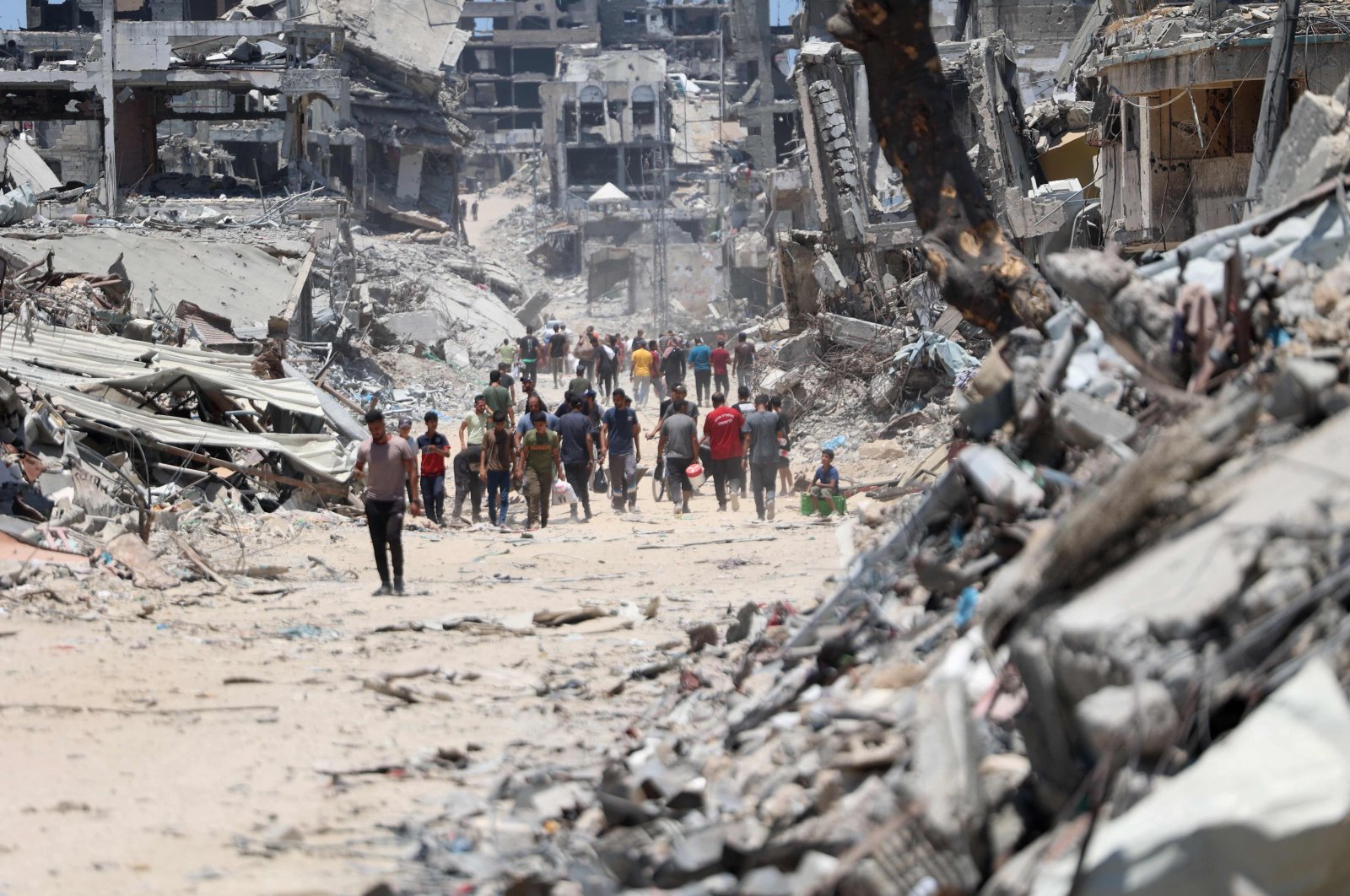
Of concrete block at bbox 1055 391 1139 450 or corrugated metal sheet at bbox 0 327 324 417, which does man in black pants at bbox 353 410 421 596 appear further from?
concrete block at bbox 1055 391 1139 450

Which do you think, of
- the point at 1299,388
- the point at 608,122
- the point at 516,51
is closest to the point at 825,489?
the point at 1299,388

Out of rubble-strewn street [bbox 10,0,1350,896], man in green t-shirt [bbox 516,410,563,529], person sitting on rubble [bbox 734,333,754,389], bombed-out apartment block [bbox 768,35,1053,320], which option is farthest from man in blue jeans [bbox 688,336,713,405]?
man in green t-shirt [bbox 516,410,563,529]

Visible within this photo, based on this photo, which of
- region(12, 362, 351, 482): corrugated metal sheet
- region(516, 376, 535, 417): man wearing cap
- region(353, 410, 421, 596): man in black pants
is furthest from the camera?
region(516, 376, 535, 417): man wearing cap

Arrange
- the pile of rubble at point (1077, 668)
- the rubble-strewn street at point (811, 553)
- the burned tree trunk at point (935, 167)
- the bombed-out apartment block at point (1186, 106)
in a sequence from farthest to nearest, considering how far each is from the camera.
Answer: the bombed-out apartment block at point (1186, 106) → the burned tree trunk at point (935, 167) → the rubble-strewn street at point (811, 553) → the pile of rubble at point (1077, 668)

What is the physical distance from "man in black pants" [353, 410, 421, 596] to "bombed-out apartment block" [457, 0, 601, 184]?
2786 inches

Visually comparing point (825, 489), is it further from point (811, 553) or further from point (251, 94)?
point (251, 94)

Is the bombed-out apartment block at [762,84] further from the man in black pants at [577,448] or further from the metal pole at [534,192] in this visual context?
the man in black pants at [577,448]

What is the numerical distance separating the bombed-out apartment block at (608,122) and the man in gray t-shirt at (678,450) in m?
50.9

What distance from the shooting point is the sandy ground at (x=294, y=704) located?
5.39 metres

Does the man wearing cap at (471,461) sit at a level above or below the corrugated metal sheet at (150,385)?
below

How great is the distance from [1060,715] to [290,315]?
72.7 ft

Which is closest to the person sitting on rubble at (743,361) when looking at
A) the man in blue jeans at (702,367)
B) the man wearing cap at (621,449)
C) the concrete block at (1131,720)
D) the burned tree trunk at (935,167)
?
the man in blue jeans at (702,367)

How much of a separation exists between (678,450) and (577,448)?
1.17 meters

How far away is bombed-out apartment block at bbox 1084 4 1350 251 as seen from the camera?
16.9 metres
